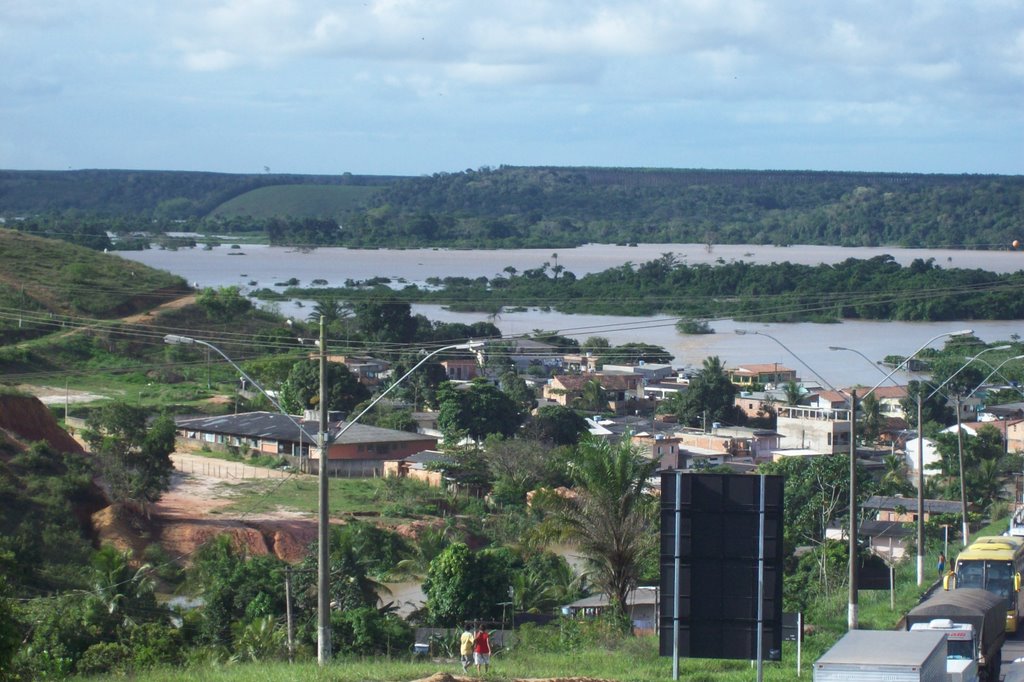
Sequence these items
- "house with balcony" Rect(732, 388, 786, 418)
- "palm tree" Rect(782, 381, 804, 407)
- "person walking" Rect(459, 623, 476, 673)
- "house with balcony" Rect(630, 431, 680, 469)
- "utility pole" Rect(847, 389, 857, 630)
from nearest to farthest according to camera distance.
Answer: "person walking" Rect(459, 623, 476, 673)
"utility pole" Rect(847, 389, 857, 630)
"house with balcony" Rect(630, 431, 680, 469)
"palm tree" Rect(782, 381, 804, 407)
"house with balcony" Rect(732, 388, 786, 418)

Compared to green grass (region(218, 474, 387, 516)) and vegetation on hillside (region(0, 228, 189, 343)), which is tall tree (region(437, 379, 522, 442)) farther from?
vegetation on hillside (region(0, 228, 189, 343))

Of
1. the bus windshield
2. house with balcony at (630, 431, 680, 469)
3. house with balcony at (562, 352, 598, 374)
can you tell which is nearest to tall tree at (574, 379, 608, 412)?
house with balcony at (562, 352, 598, 374)

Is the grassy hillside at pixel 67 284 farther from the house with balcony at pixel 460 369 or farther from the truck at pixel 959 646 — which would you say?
the truck at pixel 959 646

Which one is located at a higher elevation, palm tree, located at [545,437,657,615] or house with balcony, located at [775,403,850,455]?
palm tree, located at [545,437,657,615]

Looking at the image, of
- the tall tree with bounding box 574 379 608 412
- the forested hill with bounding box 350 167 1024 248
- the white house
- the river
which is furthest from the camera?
the forested hill with bounding box 350 167 1024 248

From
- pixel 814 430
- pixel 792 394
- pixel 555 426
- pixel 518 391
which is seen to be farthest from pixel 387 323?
pixel 814 430

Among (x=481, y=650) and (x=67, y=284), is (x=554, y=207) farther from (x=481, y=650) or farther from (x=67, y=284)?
(x=481, y=650)

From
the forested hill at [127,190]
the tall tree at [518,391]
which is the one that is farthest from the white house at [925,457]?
the forested hill at [127,190]
